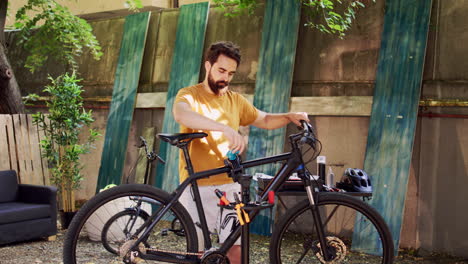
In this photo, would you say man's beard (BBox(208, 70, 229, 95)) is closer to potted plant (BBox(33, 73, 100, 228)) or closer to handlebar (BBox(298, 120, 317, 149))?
handlebar (BBox(298, 120, 317, 149))

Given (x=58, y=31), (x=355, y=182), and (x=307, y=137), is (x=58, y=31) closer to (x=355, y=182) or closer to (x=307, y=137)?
(x=355, y=182)

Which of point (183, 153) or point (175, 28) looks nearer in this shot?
point (183, 153)

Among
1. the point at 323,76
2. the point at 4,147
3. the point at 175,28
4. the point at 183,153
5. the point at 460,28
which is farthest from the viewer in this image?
the point at 175,28

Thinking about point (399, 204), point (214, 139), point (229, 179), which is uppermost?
point (214, 139)

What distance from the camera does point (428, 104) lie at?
16.9 feet

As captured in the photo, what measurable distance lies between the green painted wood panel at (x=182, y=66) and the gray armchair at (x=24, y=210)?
4.55ft

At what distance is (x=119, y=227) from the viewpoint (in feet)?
10.3

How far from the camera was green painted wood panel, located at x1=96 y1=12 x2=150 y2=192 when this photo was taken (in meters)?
7.25

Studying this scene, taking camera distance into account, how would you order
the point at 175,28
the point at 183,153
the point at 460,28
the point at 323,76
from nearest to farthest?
1. the point at 183,153
2. the point at 460,28
3. the point at 323,76
4. the point at 175,28

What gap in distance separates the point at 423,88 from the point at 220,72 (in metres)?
2.64

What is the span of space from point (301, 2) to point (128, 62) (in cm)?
259

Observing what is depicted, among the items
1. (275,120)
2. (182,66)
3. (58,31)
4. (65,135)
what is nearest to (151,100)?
(182,66)

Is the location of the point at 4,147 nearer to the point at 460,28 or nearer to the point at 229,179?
the point at 229,179

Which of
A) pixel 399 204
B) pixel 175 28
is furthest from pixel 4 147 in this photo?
pixel 399 204
